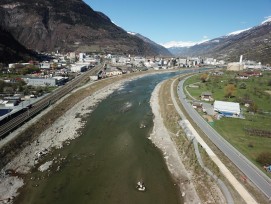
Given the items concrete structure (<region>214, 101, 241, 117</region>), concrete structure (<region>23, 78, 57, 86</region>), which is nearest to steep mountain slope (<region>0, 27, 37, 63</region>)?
concrete structure (<region>23, 78, 57, 86</region>)

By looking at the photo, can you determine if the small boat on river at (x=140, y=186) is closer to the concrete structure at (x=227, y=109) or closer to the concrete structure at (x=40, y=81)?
the concrete structure at (x=227, y=109)

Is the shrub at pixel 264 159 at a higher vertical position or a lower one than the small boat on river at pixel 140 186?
higher

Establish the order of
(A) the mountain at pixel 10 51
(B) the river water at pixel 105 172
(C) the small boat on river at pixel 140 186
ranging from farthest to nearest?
1. (A) the mountain at pixel 10 51
2. (C) the small boat on river at pixel 140 186
3. (B) the river water at pixel 105 172

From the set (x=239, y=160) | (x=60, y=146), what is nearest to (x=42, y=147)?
(x=60, y=146)

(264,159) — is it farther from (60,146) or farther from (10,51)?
(10,51)

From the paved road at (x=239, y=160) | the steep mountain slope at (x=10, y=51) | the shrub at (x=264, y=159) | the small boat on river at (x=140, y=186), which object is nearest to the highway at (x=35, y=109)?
the small boat on river at (x=140, y=186)

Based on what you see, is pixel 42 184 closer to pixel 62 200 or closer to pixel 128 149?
pixel 62 200
